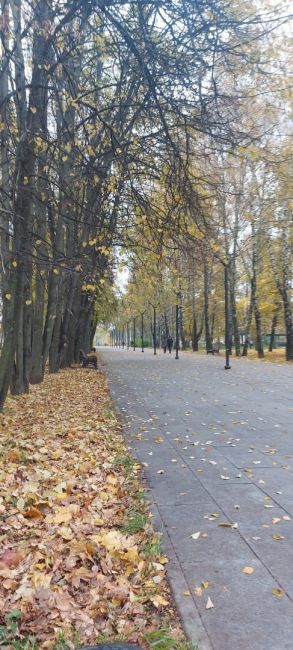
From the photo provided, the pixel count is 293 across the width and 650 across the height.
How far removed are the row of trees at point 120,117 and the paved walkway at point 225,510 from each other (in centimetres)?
333

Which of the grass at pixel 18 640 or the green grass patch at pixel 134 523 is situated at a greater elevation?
the green grass patch at pixel 134 523

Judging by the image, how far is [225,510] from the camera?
421 centimetres

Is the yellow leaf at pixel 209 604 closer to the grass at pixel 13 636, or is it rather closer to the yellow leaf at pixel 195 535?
the yellow leaf at pixel 195 535

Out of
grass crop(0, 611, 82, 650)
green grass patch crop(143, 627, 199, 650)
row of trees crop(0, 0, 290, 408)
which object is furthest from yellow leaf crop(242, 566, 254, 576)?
row of trees crop(0, 0, 290, 408)

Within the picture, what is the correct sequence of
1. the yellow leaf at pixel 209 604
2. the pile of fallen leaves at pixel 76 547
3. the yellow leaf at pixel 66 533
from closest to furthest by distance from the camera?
the pile of fallen leaves at pixel 76 547 → the yellow leaf at pixel 209 604 → the yellow leaf at pixel 66 533

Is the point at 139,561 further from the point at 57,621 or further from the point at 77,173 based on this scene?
the point at 77,173

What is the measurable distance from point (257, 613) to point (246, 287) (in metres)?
37.4

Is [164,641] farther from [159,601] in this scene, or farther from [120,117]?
[120,117]

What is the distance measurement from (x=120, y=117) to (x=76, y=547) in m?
7.56

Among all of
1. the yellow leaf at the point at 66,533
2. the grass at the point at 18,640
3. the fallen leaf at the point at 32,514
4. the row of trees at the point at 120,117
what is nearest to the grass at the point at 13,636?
the grass at the point at 18,640

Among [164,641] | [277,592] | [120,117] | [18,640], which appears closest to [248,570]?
[277,592]

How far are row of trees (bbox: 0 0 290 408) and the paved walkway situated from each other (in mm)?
3331

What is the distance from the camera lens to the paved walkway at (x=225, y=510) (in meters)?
2.70

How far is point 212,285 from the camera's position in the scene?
1356 inches
